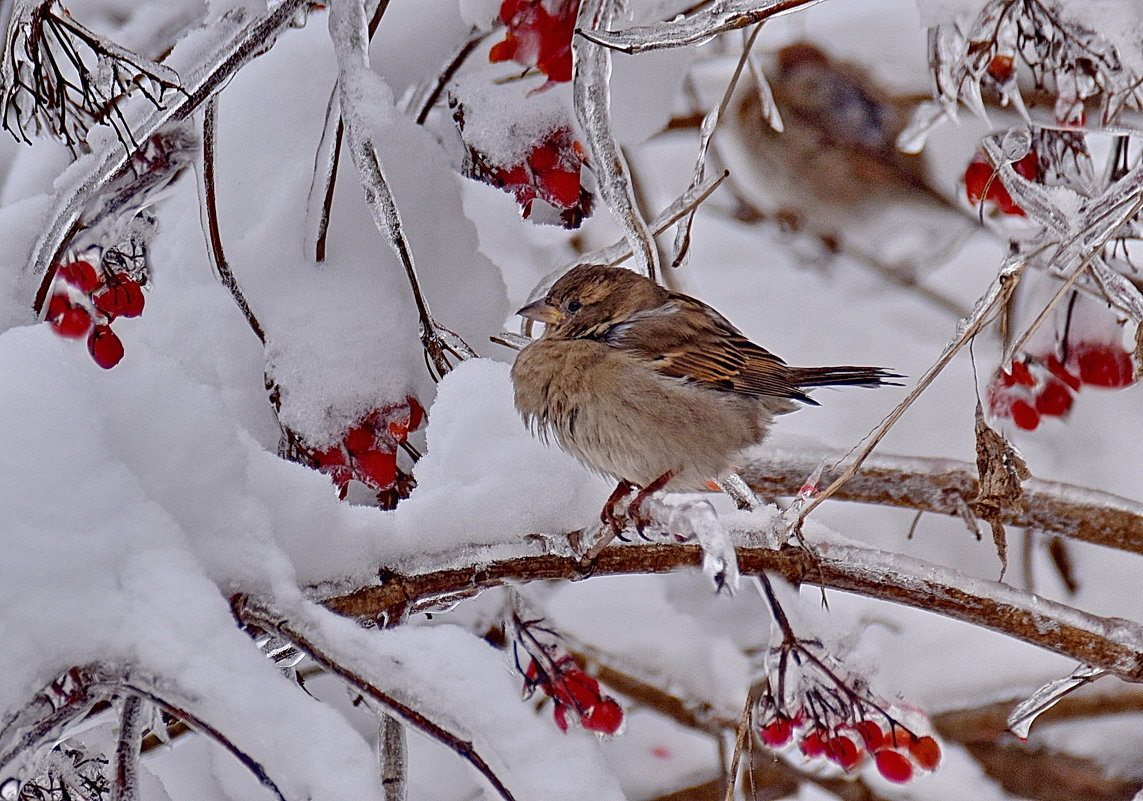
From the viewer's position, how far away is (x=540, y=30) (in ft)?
6.62

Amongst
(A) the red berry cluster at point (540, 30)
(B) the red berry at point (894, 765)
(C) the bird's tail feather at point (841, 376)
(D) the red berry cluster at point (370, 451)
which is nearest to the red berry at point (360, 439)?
(D) the red berry cluster at point (370, 451)

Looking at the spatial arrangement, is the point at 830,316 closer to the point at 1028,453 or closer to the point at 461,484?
the point at 1028,453

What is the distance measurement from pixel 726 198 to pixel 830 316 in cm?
83

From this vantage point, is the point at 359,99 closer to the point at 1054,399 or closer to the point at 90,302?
the point at 90,302

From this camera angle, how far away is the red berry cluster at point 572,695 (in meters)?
1.94

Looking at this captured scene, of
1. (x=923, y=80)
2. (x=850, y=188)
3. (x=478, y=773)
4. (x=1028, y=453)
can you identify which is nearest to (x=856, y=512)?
(x=1028, y=453)

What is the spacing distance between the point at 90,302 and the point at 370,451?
0.65 metres

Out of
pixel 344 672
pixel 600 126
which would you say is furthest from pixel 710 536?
pixel 600 126

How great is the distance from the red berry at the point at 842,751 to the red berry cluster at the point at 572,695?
1.32ft

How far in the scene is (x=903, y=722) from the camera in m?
2.14

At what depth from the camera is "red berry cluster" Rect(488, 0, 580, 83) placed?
2018 millimetres

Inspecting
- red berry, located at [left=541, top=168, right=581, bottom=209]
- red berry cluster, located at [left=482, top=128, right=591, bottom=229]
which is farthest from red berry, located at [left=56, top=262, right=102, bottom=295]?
red berry, located at [left=541, top=168, right=581, bottom=209]

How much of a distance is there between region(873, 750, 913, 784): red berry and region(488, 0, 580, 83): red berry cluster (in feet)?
4.94

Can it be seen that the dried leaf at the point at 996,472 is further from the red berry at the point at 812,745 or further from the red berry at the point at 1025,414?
the red berry at the point at 1025,414
